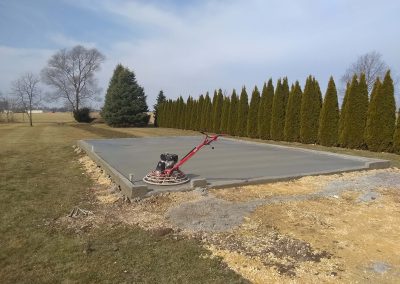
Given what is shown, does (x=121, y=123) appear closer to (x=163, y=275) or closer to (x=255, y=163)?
(x=255, y=163)

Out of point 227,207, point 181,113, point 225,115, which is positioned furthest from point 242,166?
point 181,113

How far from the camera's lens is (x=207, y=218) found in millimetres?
4945

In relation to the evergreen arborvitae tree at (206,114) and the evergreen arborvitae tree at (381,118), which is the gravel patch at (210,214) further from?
the evergreen arborvitae tree at (206,114)

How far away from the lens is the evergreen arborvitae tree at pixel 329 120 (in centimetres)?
1580

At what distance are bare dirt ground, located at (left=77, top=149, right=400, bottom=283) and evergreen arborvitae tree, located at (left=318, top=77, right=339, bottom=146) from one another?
8.71 metres

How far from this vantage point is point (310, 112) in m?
17.1

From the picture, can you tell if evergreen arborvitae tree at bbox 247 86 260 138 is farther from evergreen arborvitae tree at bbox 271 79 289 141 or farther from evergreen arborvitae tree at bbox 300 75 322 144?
evergreen arborvitae tree at bbox 300 75 322 144

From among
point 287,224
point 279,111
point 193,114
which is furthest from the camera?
point 193,114

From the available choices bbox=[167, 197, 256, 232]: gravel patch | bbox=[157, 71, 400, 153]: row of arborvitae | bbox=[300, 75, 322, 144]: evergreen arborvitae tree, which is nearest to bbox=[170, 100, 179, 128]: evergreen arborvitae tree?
bbox=[157, 71, 400, 153]: row of arborvitae

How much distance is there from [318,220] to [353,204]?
1.17 m

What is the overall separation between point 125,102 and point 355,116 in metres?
26.0

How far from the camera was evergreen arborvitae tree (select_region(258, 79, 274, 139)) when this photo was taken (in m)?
19.9

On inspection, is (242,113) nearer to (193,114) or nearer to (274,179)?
(193,114)

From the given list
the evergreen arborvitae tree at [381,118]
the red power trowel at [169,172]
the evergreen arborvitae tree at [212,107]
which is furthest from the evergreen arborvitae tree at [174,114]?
the red power trowel at [169,172]
